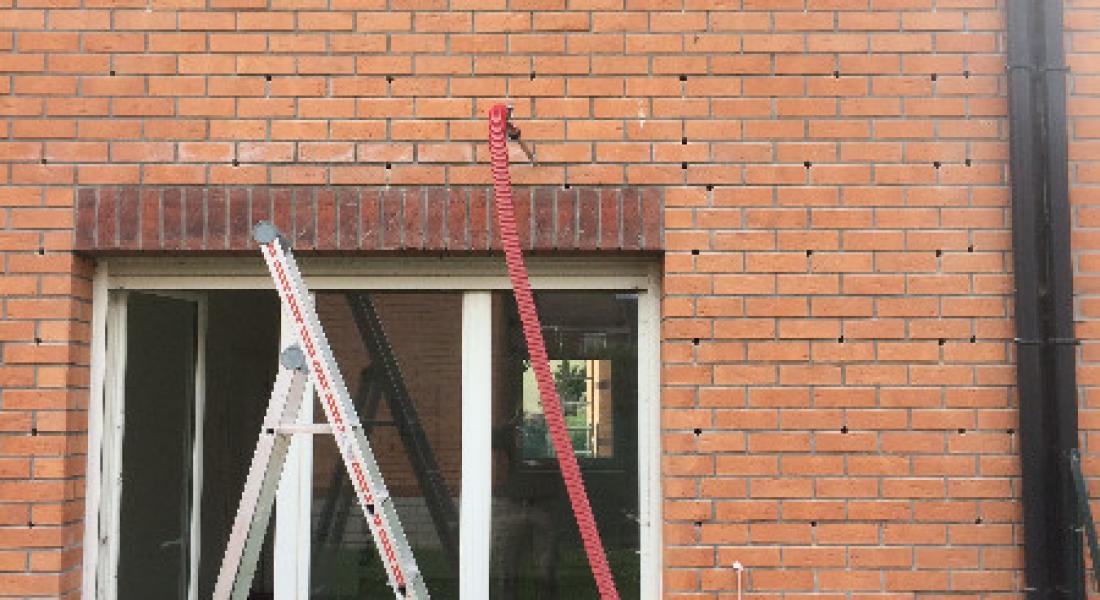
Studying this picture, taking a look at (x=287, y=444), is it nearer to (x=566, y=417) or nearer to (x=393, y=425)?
(x=393, y=425)

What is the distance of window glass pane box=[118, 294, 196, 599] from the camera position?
169 inches

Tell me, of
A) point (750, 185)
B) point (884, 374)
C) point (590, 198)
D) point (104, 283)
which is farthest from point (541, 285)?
point (104, 283)

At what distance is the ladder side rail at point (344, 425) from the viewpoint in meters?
3.16

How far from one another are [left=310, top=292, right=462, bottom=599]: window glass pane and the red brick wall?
0.53m

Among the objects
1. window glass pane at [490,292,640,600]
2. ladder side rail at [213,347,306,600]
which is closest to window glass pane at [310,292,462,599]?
window glass pane at [490,292,640,600]

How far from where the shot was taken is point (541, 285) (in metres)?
4.20

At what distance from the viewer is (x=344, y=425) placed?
318 cm

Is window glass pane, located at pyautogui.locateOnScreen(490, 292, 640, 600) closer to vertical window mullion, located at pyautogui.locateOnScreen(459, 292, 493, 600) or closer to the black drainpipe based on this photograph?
vertical window mullion, located at pyautogui.locateOnScreen(459, 292, 493, 600)

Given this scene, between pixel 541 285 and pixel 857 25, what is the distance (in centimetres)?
146

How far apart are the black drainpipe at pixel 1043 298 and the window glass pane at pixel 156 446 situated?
3036mm

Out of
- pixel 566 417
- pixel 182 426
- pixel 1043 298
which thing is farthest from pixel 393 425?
pixel 1043 298

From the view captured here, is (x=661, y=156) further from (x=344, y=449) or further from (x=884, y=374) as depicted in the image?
(x=344, y=449)

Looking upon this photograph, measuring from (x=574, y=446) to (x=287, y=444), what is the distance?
1283 millimetres

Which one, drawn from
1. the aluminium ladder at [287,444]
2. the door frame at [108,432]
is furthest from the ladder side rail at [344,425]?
the door frame at [108,432]
